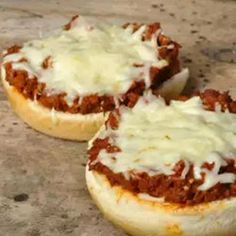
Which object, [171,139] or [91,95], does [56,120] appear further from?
[171,139]

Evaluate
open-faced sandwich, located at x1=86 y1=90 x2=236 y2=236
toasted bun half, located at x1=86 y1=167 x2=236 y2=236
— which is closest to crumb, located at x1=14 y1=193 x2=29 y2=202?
open-faced sandwich, located at x1=86 y1=90 x2=236 y2=236

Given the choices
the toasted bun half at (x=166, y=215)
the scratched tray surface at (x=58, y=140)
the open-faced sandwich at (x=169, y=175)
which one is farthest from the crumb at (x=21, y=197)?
the toasted bun half at (x=166, y=215)

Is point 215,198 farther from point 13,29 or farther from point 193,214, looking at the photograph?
point 13,29

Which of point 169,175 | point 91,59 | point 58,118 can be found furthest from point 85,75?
point 169,175

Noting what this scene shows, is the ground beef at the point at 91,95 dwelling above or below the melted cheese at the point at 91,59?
below

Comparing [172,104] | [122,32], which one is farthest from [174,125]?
[122,32]

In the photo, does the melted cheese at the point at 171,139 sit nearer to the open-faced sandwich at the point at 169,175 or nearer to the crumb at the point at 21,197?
the open-faced sandwich at the point at 169,175
